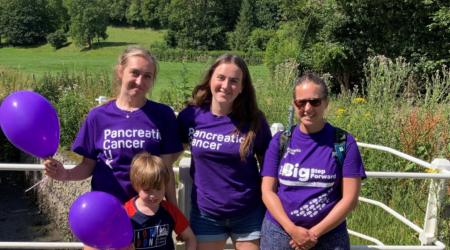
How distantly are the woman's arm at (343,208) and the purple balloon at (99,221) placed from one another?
0.97m

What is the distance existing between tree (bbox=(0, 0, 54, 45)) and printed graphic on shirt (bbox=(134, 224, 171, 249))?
6781cm

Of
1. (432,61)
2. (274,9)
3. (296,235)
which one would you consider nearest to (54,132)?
(296,235)

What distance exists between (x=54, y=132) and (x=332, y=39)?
1500 cm

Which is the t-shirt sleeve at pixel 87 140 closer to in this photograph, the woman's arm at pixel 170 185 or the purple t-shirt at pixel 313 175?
the woman's arm at pixel 170 185

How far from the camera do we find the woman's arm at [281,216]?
77.3 inches

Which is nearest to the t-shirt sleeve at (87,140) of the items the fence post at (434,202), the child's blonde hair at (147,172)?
the child's blonde hair at (147,172)

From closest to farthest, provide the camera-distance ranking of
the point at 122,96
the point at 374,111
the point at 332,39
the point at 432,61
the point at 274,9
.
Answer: the point at 122,96, the point at 374,111, the point at 432,61, the point at 332,39, the point at 274,9

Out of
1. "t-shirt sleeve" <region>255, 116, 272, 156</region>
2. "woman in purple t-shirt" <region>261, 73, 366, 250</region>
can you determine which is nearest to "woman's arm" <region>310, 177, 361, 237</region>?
"woman in purple t-shirt" <region>261, 73, 366, 250</region>

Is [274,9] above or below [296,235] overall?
above

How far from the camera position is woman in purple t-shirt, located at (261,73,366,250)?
1.97 metres

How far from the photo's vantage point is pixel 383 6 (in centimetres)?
1442

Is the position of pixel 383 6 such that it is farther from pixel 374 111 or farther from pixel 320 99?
pixel 320 99

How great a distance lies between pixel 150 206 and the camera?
2.01 meters

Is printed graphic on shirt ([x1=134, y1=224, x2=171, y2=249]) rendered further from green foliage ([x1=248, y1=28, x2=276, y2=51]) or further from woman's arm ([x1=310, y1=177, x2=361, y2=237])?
green foliage ([x1=248, y1=28, x2=276, y2=51])
